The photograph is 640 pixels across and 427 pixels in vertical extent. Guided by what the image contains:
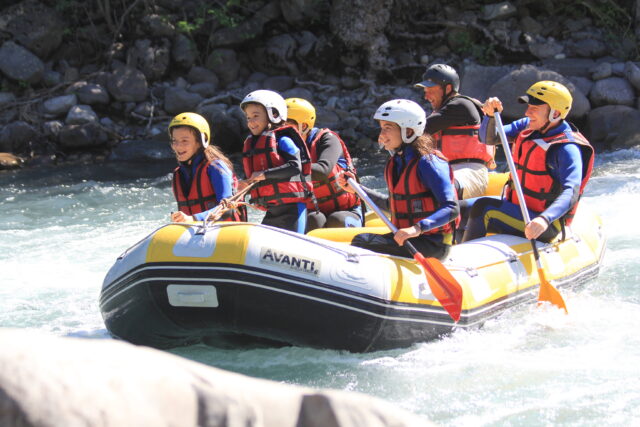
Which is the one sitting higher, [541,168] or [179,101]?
[179,101]

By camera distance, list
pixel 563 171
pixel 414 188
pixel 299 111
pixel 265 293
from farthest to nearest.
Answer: pixel 299 111 → pixel 563 171 → pixel 414 188 → pixel 265 293

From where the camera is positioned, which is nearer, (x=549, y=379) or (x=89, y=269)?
(x=549, y=379)

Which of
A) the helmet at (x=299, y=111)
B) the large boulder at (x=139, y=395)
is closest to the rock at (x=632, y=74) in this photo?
the helmet at (x=299, y=111)

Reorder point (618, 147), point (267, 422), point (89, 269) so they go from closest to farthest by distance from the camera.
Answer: point (267, 422) → point (89, 269) → point (618, 147)

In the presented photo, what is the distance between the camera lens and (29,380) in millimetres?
1114

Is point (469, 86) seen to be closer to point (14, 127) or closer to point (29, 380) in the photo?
point (14, 127)

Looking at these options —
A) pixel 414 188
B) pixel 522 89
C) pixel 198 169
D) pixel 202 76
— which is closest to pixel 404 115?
pixel 414 188

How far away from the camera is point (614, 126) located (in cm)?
1095

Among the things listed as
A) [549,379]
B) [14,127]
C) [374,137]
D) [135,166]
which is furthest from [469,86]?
[549,379]

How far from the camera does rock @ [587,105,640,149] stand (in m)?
10.8

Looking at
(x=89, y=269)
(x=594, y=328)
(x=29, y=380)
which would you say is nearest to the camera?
(x=29, y=380)

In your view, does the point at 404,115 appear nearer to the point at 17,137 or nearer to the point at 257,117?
the point at 257,117

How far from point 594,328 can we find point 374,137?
7.47 metres

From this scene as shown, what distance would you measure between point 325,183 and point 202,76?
798 centimetres
